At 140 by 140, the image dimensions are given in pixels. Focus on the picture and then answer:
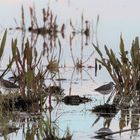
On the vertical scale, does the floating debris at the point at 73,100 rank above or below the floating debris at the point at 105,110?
above

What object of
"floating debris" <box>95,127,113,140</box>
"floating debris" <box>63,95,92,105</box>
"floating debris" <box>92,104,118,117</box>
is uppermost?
"floating debris" <box>63,95,92,105</box>

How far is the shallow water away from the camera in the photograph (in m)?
5.93

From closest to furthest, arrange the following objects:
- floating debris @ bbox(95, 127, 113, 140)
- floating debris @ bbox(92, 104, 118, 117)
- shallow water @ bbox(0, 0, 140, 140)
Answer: floating debris @ bbox(95, 127, 113, 140) < shallow water @ bbox(0, 0, 140, 140) < floating debris @ bbox(92, 104, 118, 117)

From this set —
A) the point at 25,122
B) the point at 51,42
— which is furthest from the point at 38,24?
the point at 25,122

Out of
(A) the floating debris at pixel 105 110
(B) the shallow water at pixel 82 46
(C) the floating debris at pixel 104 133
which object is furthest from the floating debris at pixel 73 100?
(C) the floating debris at pixel 104 133

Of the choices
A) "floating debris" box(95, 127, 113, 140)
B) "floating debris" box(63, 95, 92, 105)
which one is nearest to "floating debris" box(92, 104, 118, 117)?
"floating debris" box(63, 95, 92, 105)

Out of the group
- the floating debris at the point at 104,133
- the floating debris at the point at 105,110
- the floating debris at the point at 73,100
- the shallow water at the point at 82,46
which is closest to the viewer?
the floating debris at the point at 104,133

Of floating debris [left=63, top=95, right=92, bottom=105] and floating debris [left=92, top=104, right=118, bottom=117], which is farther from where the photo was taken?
floating debris [left=63, top=95, right=92, bottom=105]

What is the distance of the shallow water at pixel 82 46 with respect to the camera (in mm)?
5934

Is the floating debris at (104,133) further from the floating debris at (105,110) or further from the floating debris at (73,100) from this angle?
the floating debris at (73,100)

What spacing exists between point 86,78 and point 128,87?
6.08 feet

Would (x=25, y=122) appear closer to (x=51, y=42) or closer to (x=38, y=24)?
(x=51, y=42)

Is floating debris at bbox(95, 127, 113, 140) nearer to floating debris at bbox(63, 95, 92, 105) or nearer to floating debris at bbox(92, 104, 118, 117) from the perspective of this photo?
floating debris at bbox(92, 104, 118, 117)

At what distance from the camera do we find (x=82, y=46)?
13.7 m
